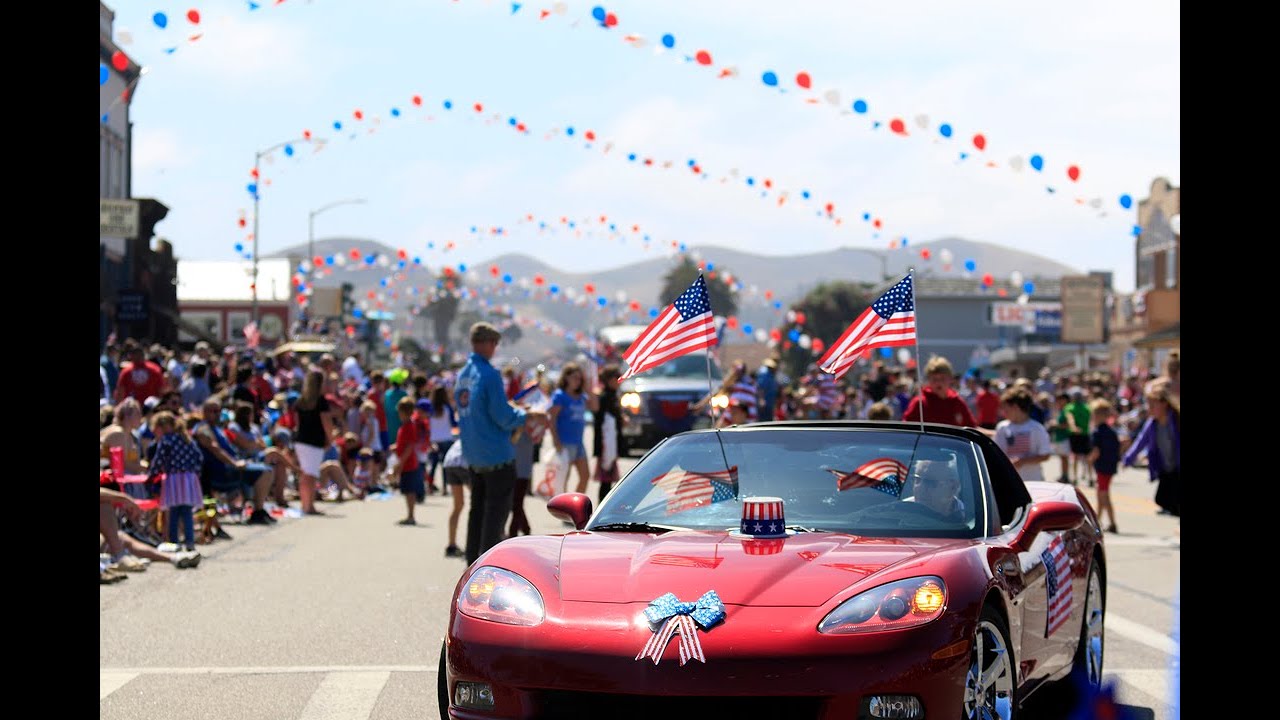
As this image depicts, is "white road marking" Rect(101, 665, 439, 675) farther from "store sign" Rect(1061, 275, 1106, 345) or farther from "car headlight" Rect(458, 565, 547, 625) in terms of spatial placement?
"store sign" Rect(1061, 275, 1106, 345)

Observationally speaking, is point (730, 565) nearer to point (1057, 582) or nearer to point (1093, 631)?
point (1057, 582)

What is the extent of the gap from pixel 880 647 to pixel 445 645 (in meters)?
1.57

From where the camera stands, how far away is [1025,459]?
1335 cm

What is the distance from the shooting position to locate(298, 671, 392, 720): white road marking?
726cm

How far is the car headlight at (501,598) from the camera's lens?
573cm

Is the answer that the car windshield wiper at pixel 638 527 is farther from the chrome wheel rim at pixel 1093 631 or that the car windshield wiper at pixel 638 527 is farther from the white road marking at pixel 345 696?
the chrome wheel rim at pixel 1093 631

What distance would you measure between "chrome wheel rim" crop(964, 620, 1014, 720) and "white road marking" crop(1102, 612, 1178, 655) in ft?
11.7

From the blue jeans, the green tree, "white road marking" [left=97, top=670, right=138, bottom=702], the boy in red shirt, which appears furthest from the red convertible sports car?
the green tree

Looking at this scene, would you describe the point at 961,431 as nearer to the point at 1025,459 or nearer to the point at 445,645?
the point at 445,645

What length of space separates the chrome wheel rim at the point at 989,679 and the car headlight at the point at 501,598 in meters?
1.45

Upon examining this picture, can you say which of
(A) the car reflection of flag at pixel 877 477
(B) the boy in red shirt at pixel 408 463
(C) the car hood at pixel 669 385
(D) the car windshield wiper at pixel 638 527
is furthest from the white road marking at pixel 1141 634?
(C) the car hood at pixel 669 385
